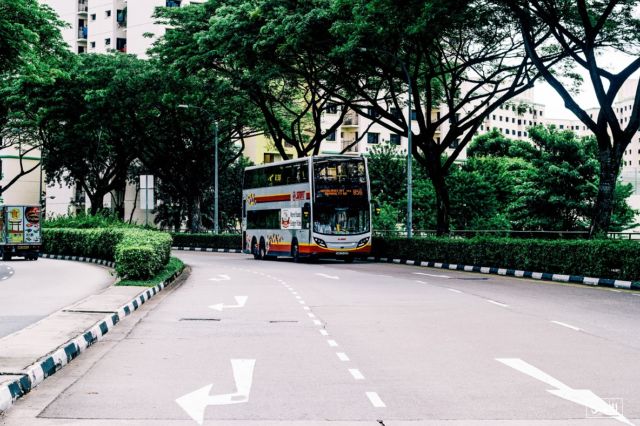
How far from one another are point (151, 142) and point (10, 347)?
151ft

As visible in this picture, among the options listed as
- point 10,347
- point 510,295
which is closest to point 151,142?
point 510,295

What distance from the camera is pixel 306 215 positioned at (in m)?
37.9

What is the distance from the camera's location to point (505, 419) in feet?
24.5

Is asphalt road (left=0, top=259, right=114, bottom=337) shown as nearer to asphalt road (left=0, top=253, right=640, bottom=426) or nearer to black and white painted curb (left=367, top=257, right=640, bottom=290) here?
asphalt road (left=0, top=253, right=640, bottom=426)

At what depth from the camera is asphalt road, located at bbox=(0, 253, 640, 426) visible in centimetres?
778

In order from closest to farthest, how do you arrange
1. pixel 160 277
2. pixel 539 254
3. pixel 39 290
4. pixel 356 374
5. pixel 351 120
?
pixel 356 374 → pixel 39 290 → pixel 160 277 → pixel 539 254 → pixel 351 120

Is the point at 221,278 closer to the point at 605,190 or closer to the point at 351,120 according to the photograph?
the point at 605,190

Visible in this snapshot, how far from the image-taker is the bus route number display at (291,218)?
38.8 metres

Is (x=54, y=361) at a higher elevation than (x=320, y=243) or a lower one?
lower

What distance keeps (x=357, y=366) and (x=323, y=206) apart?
27.4 metres

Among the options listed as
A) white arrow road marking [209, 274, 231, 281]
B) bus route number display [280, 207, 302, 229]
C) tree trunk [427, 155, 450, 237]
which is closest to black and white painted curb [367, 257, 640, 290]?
tree trunk [427, 155, 450, 237]

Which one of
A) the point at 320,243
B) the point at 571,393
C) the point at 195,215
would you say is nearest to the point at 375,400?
the point at 571,393

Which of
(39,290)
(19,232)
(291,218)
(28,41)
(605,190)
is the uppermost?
(28,41)

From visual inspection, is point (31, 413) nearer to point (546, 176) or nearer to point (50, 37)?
point (50, 37)
